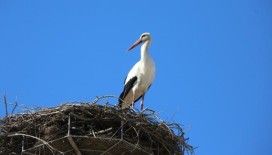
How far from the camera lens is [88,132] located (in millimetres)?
9648

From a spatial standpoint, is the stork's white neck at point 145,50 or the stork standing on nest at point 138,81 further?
the stork's white neck at point 145,50

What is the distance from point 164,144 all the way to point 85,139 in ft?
3.47

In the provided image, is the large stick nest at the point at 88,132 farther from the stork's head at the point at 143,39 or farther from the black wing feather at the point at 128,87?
the stork's head at the point at 143,39

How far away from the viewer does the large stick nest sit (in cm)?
948

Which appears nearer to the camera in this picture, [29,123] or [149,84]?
[29,123]

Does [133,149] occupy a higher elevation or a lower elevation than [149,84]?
lower

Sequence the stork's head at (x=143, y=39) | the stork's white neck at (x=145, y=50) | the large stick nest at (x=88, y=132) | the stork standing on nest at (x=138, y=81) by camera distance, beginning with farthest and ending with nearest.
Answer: the stork's head at (x=143, y=39), the stork's white neck at (x=145, y=50), the stork standing on nest at (x=138, y=81), the large stick nest at (x=88, y=132)

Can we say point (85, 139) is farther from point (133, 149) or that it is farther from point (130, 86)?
point (130, 86)

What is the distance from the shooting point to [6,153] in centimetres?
970

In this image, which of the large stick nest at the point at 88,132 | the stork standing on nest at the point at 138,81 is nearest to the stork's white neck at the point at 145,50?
the stork standing on nest at the point at 138,81

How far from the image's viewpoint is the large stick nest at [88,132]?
948 centimetres

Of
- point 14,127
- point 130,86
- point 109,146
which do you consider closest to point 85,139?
point 109,146

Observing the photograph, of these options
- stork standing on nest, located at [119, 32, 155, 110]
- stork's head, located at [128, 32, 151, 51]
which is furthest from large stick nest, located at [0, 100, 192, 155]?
stork's head, located at [128, 32, 151, 51]

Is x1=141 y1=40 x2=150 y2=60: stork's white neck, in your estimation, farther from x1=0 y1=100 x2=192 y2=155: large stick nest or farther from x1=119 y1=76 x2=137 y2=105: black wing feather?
x1=0 y1=100 x2=192 y2=155: large stick nest
